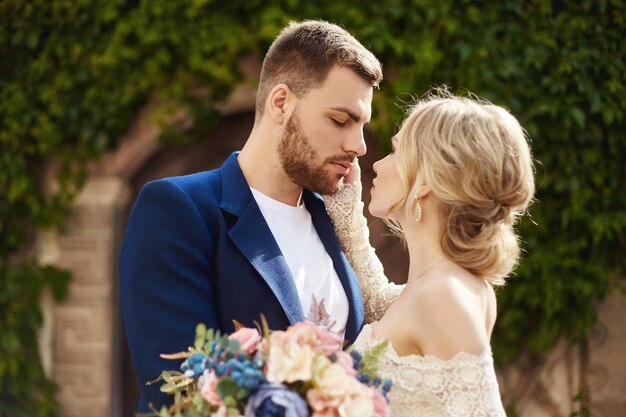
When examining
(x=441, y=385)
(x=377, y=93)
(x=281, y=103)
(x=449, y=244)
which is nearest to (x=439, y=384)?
(x=441, y=385)

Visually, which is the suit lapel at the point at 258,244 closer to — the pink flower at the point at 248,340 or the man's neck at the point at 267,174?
the man's neck at the point at 267,174

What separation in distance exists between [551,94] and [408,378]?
256cm

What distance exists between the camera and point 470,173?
2.05m

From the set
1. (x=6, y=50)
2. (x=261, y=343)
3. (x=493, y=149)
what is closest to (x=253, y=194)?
(x=493, y=149)

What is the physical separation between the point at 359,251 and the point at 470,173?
67 centimetres

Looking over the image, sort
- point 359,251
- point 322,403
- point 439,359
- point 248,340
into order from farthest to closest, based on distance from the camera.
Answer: point 359,251, point 439,359, point 248,340, point 322,403

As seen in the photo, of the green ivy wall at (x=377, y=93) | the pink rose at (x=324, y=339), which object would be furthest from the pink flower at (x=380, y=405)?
the green ivy wall at (x=377, y=93)

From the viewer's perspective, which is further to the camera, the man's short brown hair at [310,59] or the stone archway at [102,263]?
the stone archway at [102,263]

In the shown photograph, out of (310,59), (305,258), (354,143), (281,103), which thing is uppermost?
(310,59)

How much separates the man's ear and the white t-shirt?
24 cm

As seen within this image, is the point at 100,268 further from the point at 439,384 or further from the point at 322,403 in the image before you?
the point at 322,403

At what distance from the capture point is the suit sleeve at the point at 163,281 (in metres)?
2.06

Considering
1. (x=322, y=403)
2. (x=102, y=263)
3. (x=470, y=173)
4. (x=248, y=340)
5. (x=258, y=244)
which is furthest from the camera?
(x=102, y=263)

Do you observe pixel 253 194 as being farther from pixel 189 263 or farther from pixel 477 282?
pixel 477 282
